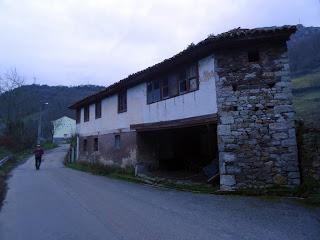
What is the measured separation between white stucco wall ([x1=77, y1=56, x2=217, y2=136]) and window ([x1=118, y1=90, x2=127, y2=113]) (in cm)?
28

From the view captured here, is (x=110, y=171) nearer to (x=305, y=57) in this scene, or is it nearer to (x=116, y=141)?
(x=116, y=141)

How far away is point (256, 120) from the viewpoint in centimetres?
1116

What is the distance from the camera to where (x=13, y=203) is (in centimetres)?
1024

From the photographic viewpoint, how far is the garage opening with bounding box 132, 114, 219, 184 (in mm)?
16312

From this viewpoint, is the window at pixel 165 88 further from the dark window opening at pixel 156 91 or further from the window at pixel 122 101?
the window at pixel 122 101

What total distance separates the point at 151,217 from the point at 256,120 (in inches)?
204

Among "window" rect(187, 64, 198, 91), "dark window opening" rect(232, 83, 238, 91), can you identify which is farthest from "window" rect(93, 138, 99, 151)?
"dark window opening" rect(232, 83, 238, 91)

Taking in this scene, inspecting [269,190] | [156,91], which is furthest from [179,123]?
[269,190]

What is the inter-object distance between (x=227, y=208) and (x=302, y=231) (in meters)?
2.44

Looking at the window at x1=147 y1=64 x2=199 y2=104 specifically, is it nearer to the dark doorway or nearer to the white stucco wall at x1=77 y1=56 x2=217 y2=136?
the white stucco wall at x1=77 y1=56 x2=217 y2=136

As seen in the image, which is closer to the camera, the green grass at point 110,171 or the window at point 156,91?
the window at point 156,91

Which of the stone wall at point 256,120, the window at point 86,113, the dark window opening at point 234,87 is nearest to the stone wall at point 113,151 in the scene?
the window at point 86,113

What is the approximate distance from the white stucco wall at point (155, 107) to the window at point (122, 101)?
0.28 metres

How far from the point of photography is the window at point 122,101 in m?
18.3
